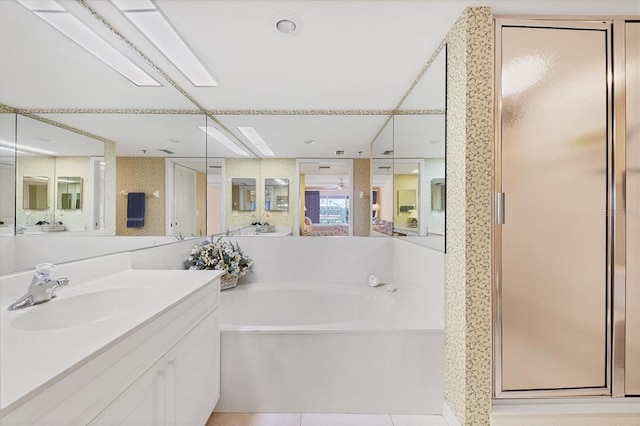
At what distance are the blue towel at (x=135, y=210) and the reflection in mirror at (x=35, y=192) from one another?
0.67 meters

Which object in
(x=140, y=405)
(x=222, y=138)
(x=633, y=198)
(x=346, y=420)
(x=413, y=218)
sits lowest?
(x=346, y=420)

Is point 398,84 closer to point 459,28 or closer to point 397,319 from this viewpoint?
point 459,28

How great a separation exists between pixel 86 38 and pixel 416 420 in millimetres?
3006

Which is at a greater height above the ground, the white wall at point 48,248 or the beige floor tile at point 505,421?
the white wall at point 48,248

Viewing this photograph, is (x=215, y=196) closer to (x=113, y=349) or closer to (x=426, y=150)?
(x=426, y=150)

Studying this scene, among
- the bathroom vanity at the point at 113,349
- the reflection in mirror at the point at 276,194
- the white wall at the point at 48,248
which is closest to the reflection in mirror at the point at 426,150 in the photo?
the reflection in mirror at the point at 276,194

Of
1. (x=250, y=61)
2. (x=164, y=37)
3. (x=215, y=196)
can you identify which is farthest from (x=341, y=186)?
(x=164, y=37)

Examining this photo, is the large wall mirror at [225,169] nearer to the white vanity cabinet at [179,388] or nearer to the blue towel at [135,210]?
the blue towel at [135,210]

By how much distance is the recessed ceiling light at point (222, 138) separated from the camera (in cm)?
285

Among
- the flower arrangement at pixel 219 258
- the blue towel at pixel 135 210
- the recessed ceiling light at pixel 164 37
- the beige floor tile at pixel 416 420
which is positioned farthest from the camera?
the flower arrangement at pixel 219 258

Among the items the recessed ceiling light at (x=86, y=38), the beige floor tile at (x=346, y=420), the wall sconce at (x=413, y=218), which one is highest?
the recessed ceiling light at (x=86, y=38)

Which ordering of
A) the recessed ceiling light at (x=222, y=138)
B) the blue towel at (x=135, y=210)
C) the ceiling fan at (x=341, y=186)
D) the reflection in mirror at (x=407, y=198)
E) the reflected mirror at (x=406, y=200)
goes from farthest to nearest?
the ceiling fan at (x=341, y=186) → the recessed ceiling light at (x=222, y=138) → the reflected mirror at (x=406, y=200) → the reflection in mirror at (x=407, y=198) → the blue towel at (x=135, y=210)

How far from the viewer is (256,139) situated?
3.14m

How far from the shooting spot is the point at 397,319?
2031mm
